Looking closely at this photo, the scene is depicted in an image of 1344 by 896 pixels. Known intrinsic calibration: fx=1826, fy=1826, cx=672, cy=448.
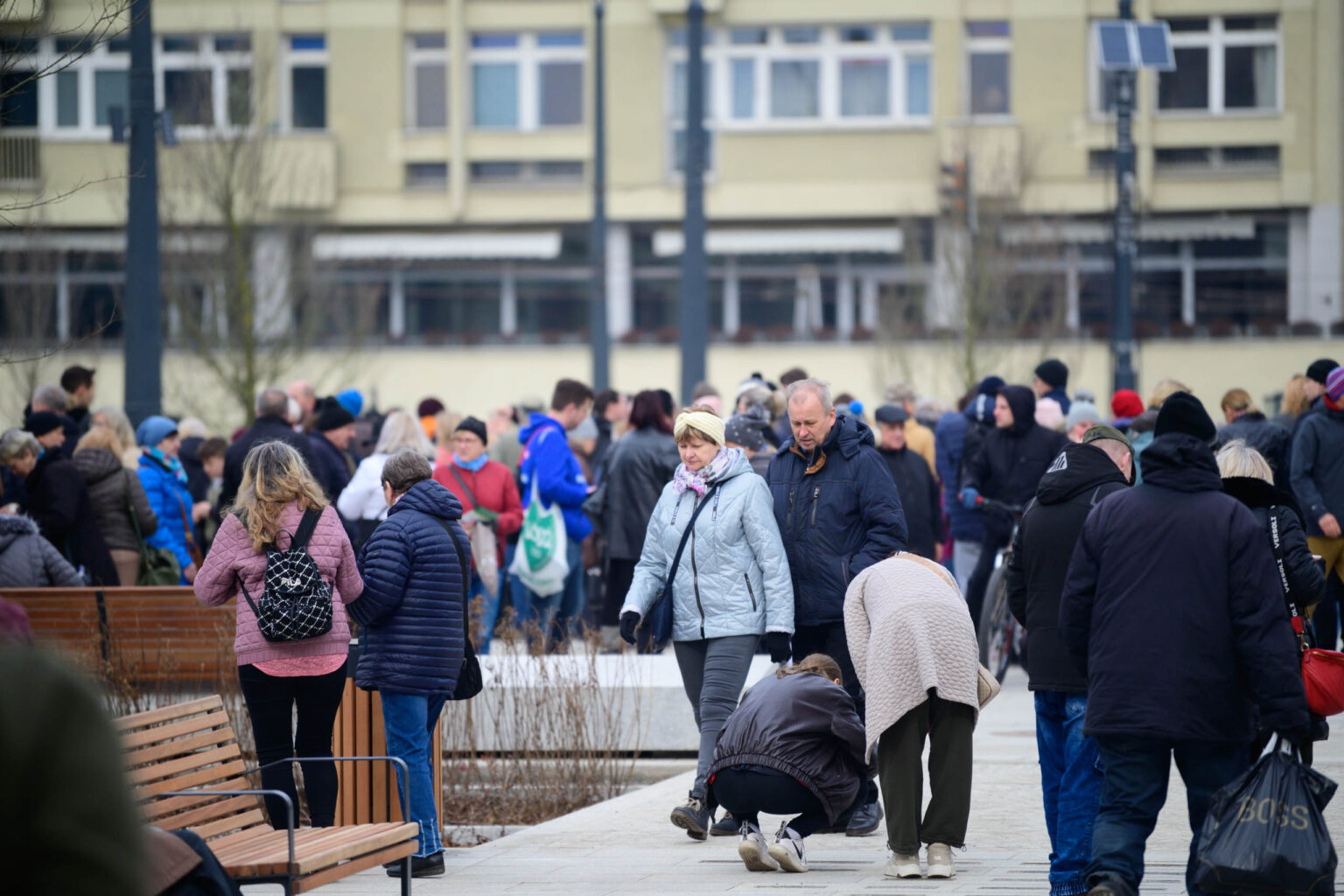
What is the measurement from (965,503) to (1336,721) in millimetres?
3042

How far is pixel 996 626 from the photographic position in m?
12.9

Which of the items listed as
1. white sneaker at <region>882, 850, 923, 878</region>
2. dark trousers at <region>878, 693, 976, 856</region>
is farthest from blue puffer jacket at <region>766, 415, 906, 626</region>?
white sneaker at <region>882, 850, 923, 878</region>

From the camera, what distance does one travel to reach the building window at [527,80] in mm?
41312

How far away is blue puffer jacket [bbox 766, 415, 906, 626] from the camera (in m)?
8.33

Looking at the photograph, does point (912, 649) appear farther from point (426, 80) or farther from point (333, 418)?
point (426, 80)

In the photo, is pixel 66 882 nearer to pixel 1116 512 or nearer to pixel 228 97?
pixel 1116 512

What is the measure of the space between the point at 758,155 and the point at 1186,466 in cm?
3467

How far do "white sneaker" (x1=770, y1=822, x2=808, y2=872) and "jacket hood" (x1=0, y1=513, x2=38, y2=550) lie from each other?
5.62 metres

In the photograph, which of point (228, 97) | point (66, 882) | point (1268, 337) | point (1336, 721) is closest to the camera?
point (66, 882)

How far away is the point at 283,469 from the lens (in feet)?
24.7

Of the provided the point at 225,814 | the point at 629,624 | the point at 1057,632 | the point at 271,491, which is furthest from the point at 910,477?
the point at 225,814

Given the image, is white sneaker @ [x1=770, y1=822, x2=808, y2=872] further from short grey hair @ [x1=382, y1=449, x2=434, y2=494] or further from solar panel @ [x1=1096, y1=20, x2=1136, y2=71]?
solar panel @ [x1=1096, y1=20, x2=1136, y2=71]

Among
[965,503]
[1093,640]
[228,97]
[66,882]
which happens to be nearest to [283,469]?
[1093,640]

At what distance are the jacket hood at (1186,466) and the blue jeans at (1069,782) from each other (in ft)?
3.43
